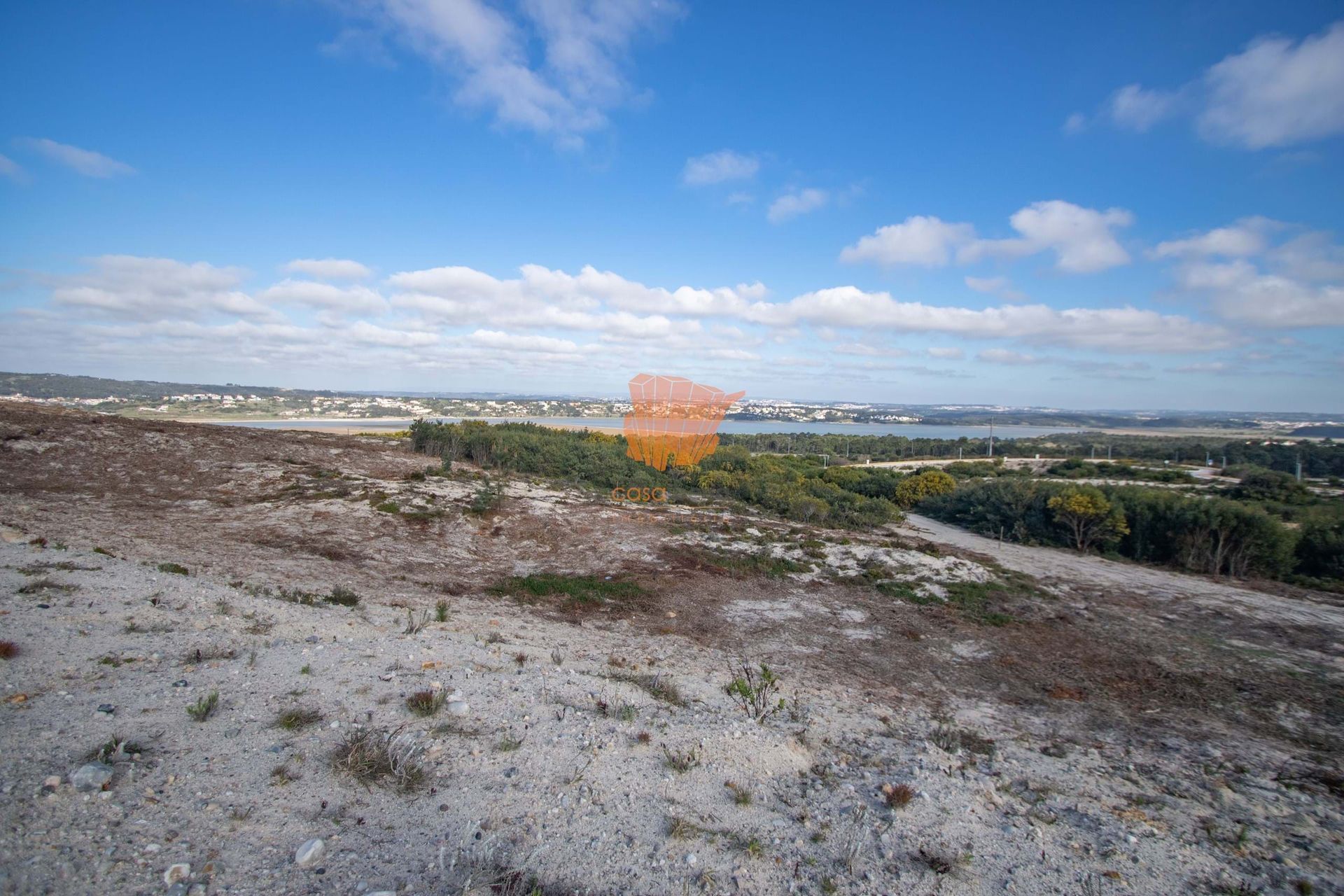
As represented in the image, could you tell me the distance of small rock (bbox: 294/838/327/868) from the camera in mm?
2703

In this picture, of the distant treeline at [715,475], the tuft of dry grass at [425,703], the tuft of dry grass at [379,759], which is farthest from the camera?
the distant treeline at [715,475]

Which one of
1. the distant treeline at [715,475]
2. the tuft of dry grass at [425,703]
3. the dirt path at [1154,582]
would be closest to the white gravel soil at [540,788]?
the tuft of dry grass at [425,703]

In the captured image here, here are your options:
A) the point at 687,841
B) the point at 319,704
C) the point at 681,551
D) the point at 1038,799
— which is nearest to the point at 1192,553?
the point at 681,551

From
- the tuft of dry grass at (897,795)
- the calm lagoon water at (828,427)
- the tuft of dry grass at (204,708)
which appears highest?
the calm lagoon water at (828,427)

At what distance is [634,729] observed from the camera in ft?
14.8

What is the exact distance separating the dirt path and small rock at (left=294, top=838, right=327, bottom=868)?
12982mm

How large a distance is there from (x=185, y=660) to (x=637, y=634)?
4.61 metres

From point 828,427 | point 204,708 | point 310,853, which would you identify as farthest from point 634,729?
point 828,427

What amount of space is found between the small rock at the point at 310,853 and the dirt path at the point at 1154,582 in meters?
13.0

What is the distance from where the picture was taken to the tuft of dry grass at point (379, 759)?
11.2 ft

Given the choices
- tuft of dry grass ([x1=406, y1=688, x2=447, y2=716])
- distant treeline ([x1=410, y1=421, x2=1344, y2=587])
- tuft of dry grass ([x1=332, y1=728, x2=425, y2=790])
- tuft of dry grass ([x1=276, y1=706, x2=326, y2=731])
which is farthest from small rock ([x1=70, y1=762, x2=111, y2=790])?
distant treeline ([x1=410, y1=421, x2=1344, y2=587])

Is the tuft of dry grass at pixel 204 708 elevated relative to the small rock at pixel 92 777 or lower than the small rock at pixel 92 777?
lower

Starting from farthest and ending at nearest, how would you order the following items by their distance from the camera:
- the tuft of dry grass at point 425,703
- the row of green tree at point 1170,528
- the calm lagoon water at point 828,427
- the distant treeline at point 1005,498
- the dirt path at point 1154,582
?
the calm lagoon water at point 828,427
the distant treeline at point 1005,498
the row of green tree at point 1170,528
the dirt path at point 1154,582
the tuft of dry grass at point 425,703

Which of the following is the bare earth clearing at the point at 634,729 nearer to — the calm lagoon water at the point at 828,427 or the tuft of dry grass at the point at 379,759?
the tuft of dry grass at the point at 379,759
